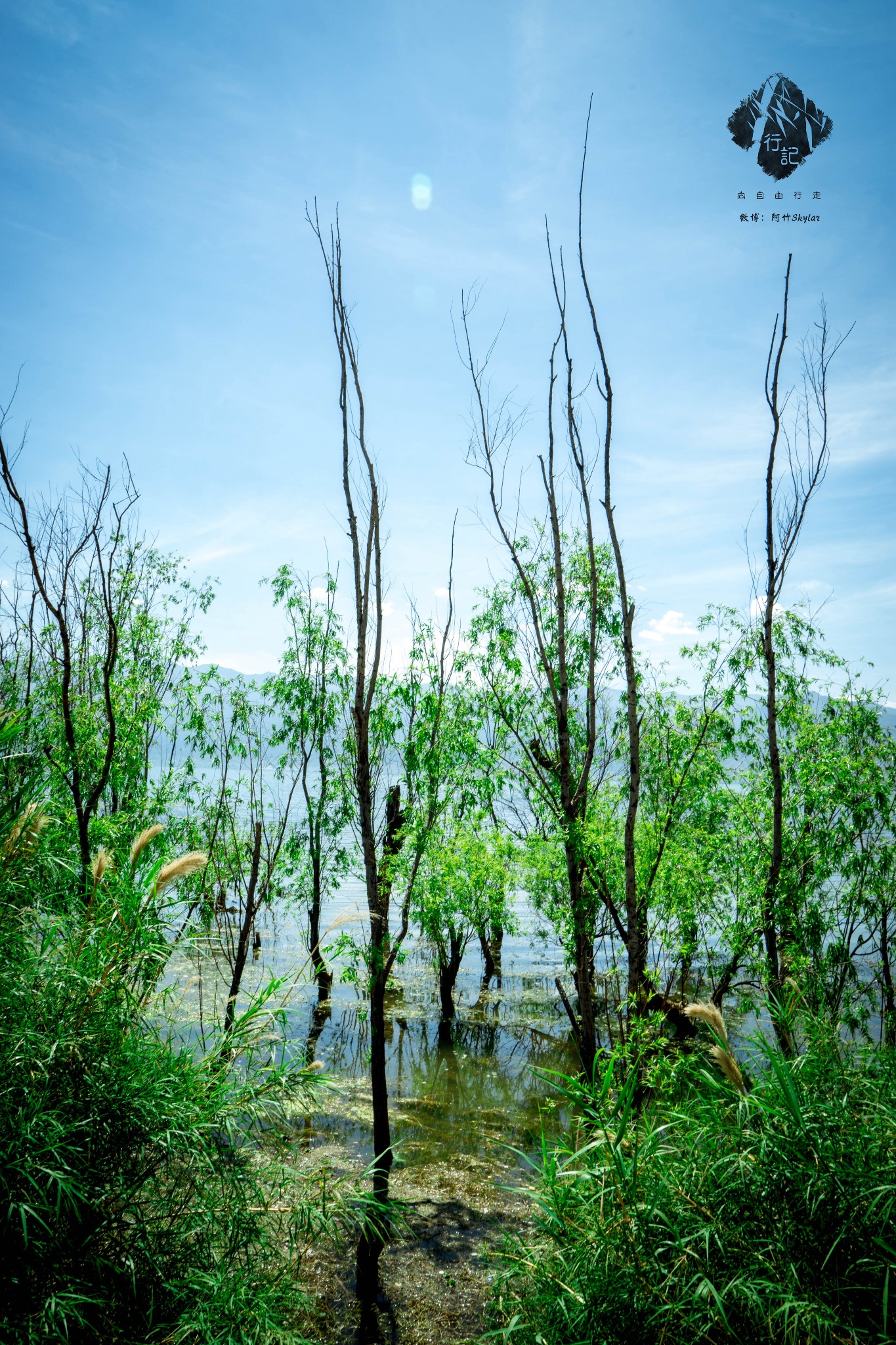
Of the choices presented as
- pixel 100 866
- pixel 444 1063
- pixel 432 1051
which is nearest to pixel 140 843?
pixel 100 866

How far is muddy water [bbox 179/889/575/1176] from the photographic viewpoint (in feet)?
32.2

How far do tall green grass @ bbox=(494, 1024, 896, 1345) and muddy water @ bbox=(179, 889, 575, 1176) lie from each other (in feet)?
7.89

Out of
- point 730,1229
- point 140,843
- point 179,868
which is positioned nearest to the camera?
point 730,1229

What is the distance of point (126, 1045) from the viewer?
4160 millimetres

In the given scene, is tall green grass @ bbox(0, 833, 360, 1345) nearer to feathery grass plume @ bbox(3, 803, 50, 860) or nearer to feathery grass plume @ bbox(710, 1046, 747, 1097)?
feathery grass plume @ bbox(3, 803, 50, 860)

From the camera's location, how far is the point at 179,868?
4.67 meters

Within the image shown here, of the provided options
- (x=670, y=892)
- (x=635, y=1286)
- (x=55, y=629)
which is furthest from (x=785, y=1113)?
(x=55, y=629)

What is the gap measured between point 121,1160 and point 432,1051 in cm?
1081

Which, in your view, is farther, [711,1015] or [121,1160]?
[711,1015]

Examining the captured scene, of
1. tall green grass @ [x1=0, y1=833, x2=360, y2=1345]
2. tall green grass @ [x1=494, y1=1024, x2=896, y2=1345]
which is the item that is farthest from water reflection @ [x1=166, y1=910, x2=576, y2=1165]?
tall green grass @ [x1=494, y1=1024, x2=896, y2=1345]

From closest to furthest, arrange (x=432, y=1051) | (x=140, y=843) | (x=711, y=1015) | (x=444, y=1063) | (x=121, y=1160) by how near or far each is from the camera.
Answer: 1. (x=121, y=1160)
2. (x=711, y=1015)
3. (x=140, y=843)
4. (x=444, y=1063)
5. (x=432, y=1051)

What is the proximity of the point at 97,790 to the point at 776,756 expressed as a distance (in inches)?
296

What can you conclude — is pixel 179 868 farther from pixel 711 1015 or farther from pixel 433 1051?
pixel 433 1051

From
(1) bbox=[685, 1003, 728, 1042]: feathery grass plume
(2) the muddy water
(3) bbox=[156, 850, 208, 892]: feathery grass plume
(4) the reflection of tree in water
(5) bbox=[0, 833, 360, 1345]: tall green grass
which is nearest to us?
(5) bbox=[0, 833, 360, 1345]: tall green grass
